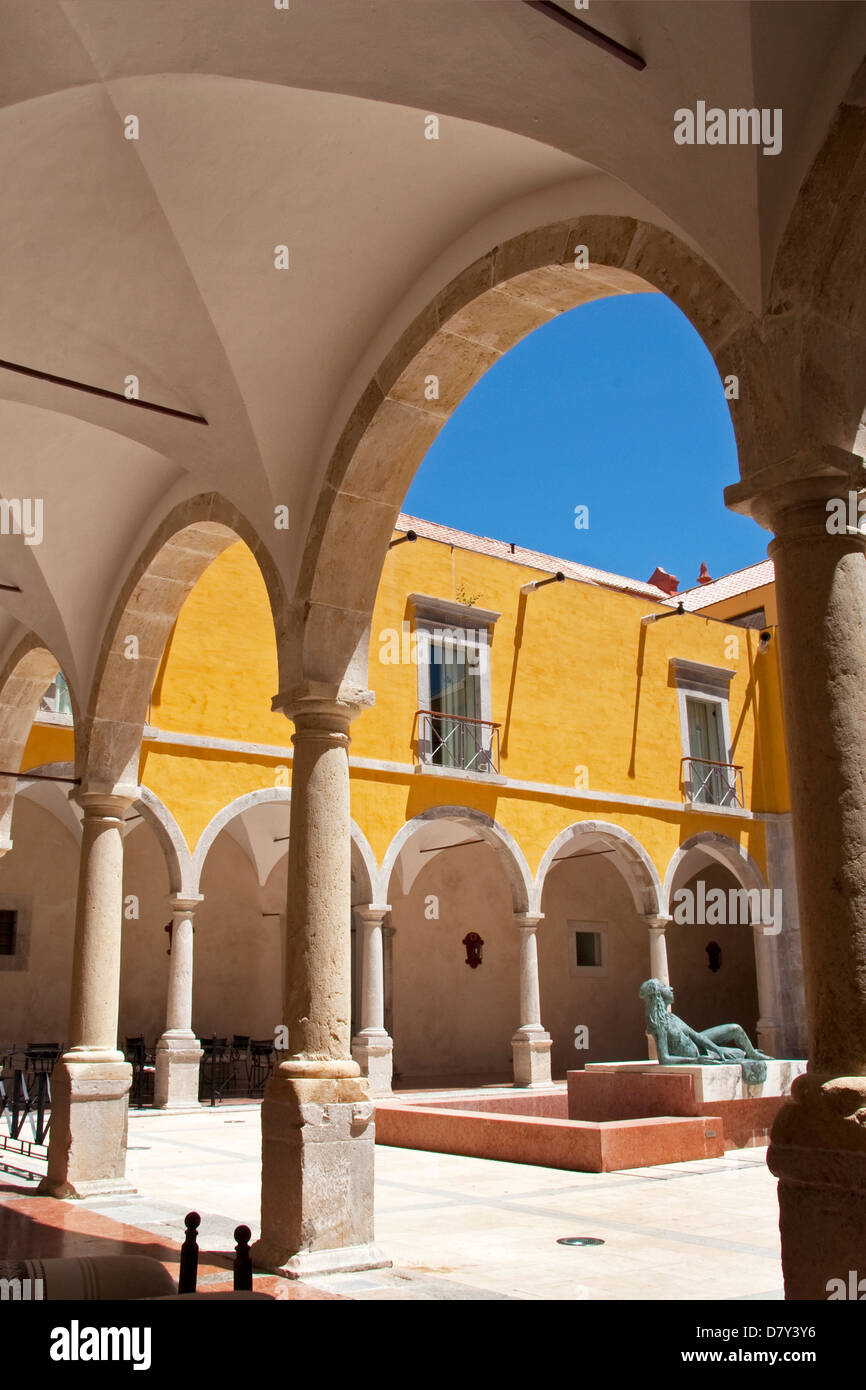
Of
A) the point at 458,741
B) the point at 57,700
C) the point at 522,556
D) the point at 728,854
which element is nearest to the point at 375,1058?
the point at 458,741

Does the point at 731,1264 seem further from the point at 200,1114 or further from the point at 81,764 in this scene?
the point at 200,1114

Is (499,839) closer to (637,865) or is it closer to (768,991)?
(637,865)

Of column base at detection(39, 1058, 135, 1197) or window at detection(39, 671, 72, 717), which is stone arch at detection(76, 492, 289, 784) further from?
window at detection(39, 671, 72, 717)

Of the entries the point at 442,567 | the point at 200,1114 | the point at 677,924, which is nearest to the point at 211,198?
the point at 200,1114

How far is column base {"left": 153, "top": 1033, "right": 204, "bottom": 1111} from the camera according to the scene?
13086mm

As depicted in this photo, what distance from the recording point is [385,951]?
18656 millimetres

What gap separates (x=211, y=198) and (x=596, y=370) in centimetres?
687

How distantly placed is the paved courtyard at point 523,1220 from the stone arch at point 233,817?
14.3 feet

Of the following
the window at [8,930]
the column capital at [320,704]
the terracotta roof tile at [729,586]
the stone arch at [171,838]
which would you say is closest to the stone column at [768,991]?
the terracotta roof tile at [729,586]

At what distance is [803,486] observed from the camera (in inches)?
124

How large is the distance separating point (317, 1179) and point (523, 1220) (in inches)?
87.4

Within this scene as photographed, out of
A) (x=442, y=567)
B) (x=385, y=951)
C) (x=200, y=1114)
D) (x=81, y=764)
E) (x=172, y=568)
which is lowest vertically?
(x=200, y=1114)

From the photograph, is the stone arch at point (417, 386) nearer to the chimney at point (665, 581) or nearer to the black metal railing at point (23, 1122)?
the black metal railing at point (23, 1122)
